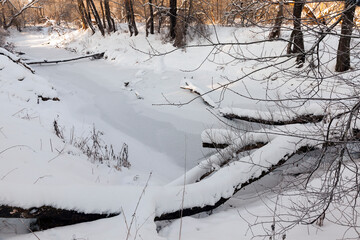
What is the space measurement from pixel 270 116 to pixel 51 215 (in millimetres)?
4650

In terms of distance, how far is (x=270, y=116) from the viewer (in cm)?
542

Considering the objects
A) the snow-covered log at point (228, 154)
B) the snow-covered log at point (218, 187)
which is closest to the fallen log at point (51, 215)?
the snow-covered log at point (218, 187)

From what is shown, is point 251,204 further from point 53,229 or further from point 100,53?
point 100,53

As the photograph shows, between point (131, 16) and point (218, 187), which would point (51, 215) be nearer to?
point (218, 187)

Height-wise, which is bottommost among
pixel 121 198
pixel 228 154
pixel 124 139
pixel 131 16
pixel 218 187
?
pixel 124 139

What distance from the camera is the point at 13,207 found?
7.05ft

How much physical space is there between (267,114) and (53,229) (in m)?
4.71

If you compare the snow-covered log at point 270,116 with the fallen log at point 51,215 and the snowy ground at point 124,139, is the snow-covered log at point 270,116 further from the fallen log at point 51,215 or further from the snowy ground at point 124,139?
the fallen log at point 51,215

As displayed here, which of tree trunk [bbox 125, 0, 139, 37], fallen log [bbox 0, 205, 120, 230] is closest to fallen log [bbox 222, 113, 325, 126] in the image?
fallen log [bbox 0, 205, 120, 230]

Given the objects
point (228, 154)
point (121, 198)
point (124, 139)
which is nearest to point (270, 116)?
point (228, 154)

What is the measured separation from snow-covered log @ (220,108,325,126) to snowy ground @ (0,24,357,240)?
65 mm

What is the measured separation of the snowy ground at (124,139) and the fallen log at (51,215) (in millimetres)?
69

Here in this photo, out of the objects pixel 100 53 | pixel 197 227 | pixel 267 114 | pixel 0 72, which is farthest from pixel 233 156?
pixel 100 53

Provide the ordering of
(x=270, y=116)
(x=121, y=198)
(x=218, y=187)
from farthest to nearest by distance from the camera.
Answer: (x=270, y=116) < (x=218, y=187) < (x=121, y=198)
